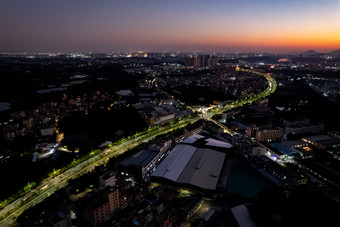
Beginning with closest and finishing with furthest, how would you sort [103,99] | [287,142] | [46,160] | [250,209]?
[250,209], [46,160], [287,142], [103,99]

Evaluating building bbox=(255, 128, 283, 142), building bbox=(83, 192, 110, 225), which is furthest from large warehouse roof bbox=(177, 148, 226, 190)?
building bbox=(255, 128, 283, 142)

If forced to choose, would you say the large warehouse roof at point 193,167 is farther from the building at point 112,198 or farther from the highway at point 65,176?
the highway at point 65,176

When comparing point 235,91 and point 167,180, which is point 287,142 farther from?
point 235,91

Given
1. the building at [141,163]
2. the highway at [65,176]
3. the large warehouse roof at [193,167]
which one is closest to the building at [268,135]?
the highway at [65,176]

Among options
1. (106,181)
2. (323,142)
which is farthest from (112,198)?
(323,142)

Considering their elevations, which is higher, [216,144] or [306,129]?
[306,129]

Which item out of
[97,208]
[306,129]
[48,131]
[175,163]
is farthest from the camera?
[48,131]

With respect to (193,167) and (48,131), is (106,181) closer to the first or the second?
(193,167)

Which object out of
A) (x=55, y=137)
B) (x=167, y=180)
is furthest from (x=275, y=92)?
(x=55, y=137)

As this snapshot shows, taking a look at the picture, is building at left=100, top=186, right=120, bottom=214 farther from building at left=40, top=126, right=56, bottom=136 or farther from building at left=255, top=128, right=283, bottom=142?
building at left=40, top=126, right=56, bottom=136
